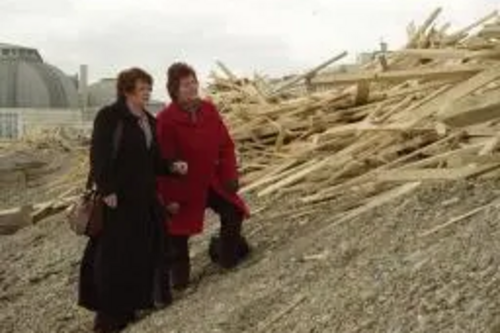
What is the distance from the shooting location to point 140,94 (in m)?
7.20

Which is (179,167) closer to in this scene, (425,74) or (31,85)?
(425,74)

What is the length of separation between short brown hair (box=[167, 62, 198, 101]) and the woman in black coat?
266 mm

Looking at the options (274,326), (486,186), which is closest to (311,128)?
(486,186)

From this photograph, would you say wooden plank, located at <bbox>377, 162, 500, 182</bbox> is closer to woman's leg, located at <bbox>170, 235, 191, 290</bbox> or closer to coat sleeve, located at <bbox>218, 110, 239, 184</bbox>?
coat sleeve, located at <bbox>218, 110, 239, 184</bbox>

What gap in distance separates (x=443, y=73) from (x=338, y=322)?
9.79 feet

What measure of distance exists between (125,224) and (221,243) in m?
0.88

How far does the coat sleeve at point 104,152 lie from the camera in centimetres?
717

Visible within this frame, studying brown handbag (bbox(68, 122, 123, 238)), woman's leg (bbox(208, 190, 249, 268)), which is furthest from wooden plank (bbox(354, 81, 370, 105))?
brown handbag (bbox(68, 122, 123, 238))

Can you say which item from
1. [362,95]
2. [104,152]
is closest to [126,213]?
[104,152]

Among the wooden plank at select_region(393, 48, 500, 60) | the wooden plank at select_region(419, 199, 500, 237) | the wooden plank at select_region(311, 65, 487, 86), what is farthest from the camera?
the wooden plank at select_region(311, 65, 487, 86)

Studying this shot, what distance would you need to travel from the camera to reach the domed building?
5856cm

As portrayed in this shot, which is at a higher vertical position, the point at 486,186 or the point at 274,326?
the point at 486,186

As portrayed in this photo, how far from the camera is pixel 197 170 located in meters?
7.75

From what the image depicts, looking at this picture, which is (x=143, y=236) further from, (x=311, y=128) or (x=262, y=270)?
(x=311, y=128)
